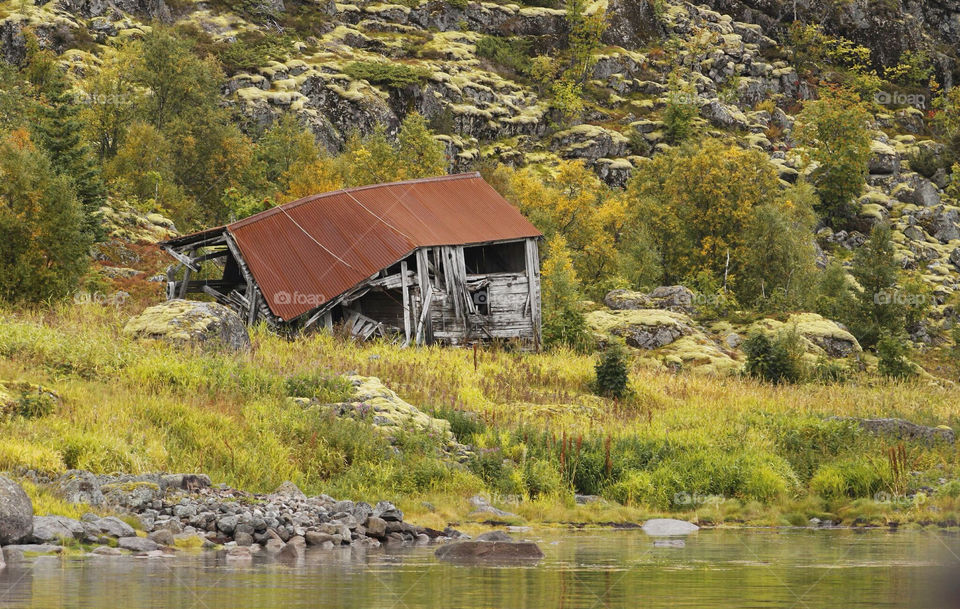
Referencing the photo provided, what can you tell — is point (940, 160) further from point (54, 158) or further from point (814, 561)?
point (814, 561)

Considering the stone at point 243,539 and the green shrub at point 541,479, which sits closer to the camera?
the stone at point 243,539

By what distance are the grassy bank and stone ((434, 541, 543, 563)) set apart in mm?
3698

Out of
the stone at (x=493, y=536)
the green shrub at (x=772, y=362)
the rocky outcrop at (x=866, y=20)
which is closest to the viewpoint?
the stone at (x=493, y=536)

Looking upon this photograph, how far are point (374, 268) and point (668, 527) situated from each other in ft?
61.8

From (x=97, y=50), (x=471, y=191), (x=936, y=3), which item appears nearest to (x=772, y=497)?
(x=471, y=191)

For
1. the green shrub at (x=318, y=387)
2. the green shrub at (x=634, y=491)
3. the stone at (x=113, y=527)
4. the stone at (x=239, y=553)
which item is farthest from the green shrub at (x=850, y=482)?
the stone at (x=113, y=527)

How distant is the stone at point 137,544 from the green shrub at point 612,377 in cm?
1701

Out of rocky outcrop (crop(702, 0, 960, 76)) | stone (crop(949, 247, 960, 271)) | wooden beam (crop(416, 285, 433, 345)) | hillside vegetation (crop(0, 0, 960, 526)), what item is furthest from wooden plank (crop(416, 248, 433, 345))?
rocky outcrop (crop(702, 0, 960, 76))

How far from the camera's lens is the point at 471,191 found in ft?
135

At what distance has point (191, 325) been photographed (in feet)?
80.4

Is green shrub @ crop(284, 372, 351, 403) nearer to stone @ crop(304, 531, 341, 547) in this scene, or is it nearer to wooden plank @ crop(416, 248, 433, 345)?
stone @ crop(304, 531, 341, 547)

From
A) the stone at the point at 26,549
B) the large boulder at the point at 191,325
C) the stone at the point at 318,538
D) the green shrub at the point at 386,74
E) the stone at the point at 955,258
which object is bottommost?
the stone at the point at 955,258

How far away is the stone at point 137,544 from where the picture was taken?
11773 mm

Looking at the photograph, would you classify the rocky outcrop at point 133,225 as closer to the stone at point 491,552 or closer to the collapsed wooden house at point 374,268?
the collapsed wooden house at point 374,268
